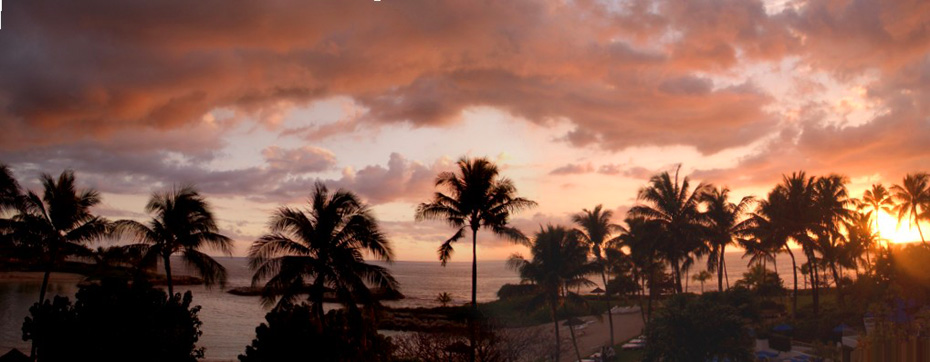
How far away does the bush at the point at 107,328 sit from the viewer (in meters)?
16.8

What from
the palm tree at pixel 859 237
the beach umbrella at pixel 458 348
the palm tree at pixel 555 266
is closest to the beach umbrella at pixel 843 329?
the palm tree at pixel 555 266

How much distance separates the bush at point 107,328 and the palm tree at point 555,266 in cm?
2991

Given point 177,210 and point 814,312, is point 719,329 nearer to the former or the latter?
point 814,312

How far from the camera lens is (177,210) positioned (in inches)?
1003

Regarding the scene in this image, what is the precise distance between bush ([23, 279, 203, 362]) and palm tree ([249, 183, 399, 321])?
189 inches

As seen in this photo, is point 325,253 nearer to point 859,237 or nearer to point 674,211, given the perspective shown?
point 674,211

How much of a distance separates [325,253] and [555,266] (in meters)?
26.3

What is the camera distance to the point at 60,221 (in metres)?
26.8

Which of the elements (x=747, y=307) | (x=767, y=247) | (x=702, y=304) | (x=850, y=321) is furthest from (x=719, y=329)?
(x=767, y=247)

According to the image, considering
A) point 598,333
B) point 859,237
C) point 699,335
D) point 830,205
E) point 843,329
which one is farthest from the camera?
point 859,237

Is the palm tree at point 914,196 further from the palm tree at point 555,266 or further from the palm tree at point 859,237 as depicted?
the palm tree at point 555,266

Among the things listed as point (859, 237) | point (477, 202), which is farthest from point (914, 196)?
point (477, 202)

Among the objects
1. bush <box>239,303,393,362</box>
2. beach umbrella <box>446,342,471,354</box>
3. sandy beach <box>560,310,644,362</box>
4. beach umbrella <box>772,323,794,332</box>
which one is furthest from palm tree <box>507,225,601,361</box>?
bush <box>239,303,393,362</box>

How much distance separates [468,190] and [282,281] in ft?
26.7
